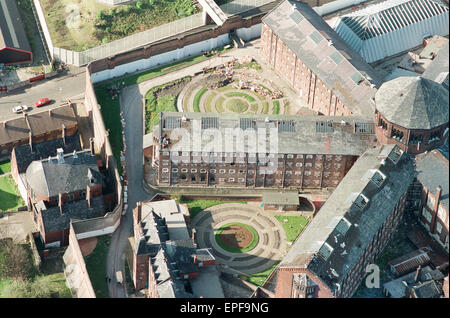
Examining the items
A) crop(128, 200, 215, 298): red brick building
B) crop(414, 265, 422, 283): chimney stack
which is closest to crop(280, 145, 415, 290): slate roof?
crop(414, 265, 422, 283): chimney stack

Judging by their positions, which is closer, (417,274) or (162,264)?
(162,264)

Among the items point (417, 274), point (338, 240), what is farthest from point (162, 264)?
point (417, 274)

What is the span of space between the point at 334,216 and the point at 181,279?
3479cm

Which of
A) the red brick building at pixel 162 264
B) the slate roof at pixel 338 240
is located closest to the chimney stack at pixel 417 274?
the slate roof at pixel 338 240

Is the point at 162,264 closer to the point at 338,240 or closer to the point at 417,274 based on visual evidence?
the point at 338,240

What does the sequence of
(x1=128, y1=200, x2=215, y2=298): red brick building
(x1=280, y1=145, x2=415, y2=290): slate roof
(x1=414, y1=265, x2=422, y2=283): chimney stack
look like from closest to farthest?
1. (x1=280, y1=145, x2=415, y2=290): slate roof
2. (x1=128, y1=200, x2=215, y2=298): red brick building
3. (x1=414, y1=265, x2=422, y2=283): chimney stack

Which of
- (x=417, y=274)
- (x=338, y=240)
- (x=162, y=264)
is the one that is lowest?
(x=417, y=274)

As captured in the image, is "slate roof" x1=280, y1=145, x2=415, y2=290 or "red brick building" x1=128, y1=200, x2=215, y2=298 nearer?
"slate roof" x1=280, y1=145, x2=415, y2=290

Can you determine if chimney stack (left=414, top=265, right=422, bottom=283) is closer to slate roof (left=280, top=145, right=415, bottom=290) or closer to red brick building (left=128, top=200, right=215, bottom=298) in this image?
slate roof (left=280, top=145, right=415, bottom=290)

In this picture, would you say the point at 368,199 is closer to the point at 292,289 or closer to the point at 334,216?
the point at 334,216

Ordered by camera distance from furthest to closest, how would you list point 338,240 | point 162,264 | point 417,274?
point 417,274, point 162,264, point 338,240

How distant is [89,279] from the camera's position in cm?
19675

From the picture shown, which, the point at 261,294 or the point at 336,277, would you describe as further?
the point at 261,294
